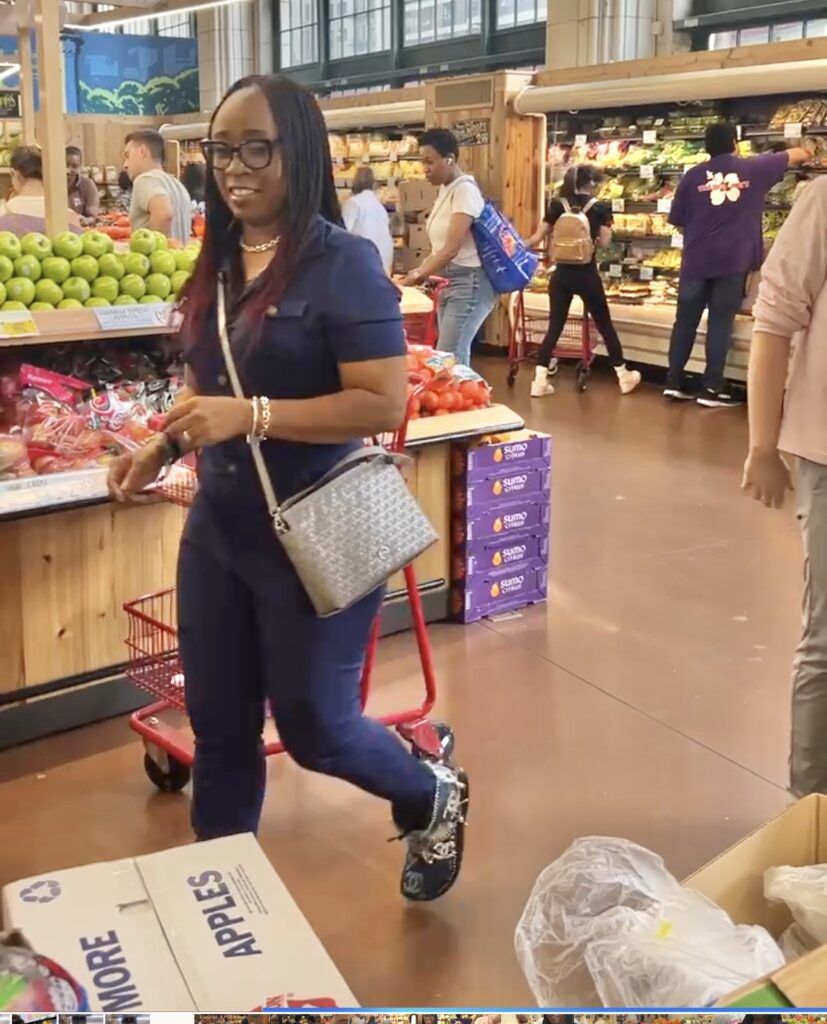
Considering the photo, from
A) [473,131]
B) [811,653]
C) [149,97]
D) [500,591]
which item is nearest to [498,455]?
[500,591]

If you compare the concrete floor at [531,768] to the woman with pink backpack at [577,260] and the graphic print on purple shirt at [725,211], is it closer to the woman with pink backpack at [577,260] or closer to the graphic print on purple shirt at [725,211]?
the graphic print on purple shirt at [725,211]

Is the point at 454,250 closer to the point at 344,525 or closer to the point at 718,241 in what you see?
the point at 718,241

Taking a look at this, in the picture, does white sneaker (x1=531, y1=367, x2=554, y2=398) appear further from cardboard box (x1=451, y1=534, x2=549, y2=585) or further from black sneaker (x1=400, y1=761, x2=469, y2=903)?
black sneaker (x1=400, y1=761, x2=469, y2=903)

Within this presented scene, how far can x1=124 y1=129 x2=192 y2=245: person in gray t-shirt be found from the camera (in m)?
6.07

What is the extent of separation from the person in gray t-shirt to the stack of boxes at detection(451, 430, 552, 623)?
2.47 m

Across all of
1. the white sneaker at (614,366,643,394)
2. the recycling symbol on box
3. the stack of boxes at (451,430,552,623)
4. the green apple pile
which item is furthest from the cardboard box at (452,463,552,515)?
the white sneaker at (614,366,643,394)

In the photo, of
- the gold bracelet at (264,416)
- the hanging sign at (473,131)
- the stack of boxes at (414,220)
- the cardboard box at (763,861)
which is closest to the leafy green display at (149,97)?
the stack of boxes at (414,220)

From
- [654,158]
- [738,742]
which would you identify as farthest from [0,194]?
[738,742]

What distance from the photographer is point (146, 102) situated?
62.3 feet

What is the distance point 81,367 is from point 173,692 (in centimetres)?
115

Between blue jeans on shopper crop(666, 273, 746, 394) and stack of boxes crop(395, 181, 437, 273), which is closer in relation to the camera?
blue jeans on shopper crop(666, 273, 746, 394)

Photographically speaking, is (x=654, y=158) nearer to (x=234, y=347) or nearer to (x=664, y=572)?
(x=664, y=572)

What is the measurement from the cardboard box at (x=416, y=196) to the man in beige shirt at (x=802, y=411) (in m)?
8.90

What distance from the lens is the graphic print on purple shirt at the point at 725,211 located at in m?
7.82
